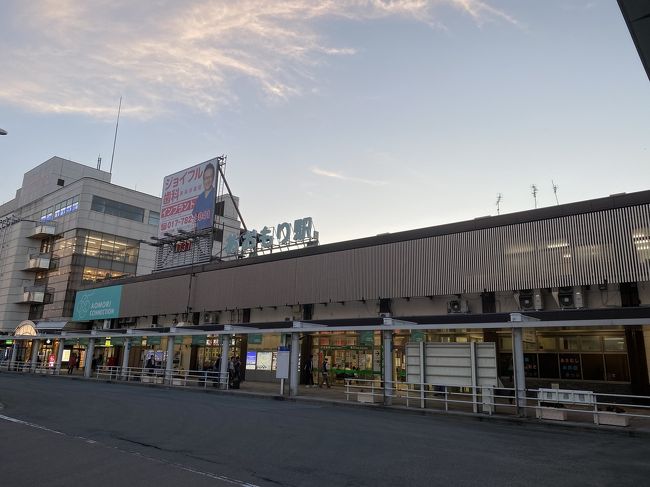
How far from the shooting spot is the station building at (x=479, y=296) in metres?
19.1

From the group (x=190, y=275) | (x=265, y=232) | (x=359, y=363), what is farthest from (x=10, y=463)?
(x=190, y=275)

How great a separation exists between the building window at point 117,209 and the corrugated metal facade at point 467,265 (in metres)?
31.8

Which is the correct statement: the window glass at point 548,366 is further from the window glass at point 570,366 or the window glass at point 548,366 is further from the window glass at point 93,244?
the window glass at point 93,244

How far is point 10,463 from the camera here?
833 cm

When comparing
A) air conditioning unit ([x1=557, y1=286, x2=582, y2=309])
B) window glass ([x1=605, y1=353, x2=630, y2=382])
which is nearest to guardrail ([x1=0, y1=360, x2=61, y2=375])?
air conditioning unit ([x1=557, y1=286, x2=582, y2=309])

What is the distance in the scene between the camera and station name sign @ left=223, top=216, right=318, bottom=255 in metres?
31.1

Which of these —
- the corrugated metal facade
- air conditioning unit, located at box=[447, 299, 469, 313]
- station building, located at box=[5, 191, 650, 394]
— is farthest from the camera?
air conditioning unit, located at box=[447, 299, 469, 313]

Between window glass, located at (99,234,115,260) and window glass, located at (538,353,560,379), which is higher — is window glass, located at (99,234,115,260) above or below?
above

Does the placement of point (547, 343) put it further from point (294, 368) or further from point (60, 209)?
point (60, 209)

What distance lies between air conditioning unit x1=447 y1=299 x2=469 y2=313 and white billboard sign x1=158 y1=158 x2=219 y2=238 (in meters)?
20.4

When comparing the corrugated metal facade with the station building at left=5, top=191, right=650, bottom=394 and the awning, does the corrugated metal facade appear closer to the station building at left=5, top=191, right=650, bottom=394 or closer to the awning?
the station building at left=5, top=191, right=650, bottom=394

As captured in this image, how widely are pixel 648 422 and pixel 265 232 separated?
926 inches

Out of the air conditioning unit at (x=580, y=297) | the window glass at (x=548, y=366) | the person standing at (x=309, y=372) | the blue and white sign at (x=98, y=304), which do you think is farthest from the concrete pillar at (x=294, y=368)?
the blue and white sign at (x=98, y=304)

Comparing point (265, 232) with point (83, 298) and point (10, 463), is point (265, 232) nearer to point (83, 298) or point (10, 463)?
point (83, 298)
